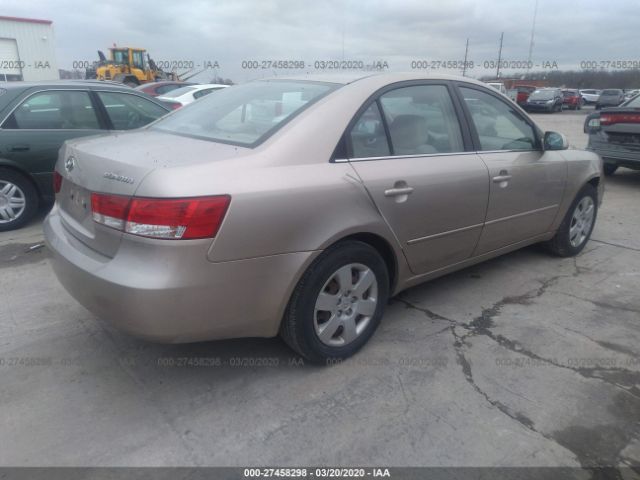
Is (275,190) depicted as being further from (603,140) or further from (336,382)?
(603,140)

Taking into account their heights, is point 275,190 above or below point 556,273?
above

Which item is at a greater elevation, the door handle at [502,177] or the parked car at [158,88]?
the parked car at [158,88]

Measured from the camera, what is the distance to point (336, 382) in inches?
106

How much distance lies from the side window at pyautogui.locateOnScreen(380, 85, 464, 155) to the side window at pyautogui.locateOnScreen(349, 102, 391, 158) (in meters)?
0.07

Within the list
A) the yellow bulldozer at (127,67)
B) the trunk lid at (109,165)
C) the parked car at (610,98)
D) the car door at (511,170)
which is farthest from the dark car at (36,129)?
the parked car at (610,98)

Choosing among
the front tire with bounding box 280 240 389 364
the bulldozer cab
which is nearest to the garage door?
the bulldozer cab

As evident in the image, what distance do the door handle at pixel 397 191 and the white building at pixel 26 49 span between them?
31.1 meters

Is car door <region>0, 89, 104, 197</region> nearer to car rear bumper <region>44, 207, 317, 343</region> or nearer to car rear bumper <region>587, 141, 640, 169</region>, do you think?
car rear bumper <region>44, 207, 317, 343</region>

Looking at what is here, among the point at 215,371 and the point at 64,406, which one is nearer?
the point at 64,406

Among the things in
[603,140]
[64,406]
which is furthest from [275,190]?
[603,140]

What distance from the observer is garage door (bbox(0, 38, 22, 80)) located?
28819 mm

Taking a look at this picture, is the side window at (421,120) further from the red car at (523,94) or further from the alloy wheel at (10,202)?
the red car at (523,94)

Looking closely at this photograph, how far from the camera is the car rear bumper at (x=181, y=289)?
2.13m

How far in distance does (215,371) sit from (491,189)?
7.13ft
